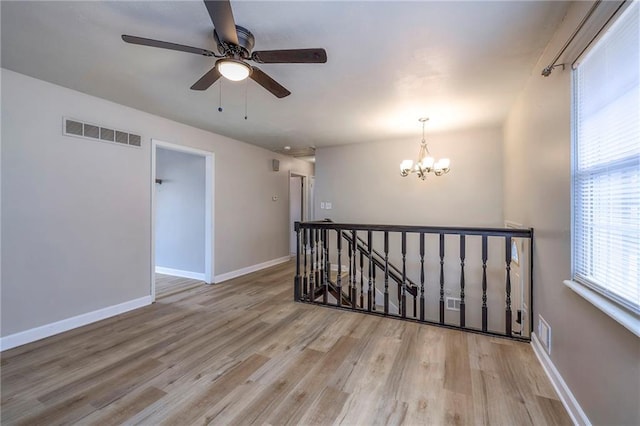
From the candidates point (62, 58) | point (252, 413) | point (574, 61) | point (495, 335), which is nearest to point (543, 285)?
point (495, 335)

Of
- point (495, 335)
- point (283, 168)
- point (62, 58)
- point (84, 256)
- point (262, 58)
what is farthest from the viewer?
point (283, 168)

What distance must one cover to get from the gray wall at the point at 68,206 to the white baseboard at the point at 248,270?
1097 mm

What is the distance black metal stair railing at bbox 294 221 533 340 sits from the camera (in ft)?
7.79

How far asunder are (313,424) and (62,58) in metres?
3.12

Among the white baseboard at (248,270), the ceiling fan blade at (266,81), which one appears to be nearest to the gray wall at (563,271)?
the ceiling fan blade at (266,81)

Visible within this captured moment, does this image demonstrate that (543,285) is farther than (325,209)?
No

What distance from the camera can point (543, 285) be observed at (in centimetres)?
194

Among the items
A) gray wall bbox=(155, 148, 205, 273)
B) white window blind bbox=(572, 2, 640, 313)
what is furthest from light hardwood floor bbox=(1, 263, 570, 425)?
gray wall bbox=(155, 148, 205, 273)

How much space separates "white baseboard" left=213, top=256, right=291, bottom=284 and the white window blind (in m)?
4.11

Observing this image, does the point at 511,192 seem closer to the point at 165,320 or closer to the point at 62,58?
the point at 165,320

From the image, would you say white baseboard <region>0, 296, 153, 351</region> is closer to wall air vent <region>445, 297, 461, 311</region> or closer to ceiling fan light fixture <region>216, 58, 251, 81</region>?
ceiling fan light fixture <region>216, 58, 251, 81</region>

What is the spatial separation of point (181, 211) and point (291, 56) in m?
3.74

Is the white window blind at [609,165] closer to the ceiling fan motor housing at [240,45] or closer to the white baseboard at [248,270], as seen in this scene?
the ceiling fan motor housing at [240,45]

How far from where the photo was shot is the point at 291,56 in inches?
64.9
